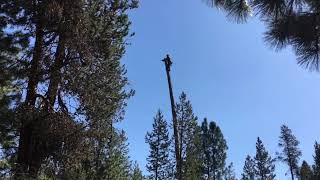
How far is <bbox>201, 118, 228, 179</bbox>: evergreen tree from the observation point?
64.1 metres

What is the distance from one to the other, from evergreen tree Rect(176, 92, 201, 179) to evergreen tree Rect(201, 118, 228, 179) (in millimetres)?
21188

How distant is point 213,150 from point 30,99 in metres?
52.5

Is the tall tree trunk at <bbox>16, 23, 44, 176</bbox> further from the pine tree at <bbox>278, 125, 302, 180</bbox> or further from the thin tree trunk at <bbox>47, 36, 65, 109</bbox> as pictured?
the pine tree at <bbox>278, 125, 302, 180</bbox>

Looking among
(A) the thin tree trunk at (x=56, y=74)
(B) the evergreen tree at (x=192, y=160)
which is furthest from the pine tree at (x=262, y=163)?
(A) the thin tree trunk at (x=56, y=74)

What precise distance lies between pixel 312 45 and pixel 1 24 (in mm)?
10239

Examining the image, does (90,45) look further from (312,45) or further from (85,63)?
(312,45)

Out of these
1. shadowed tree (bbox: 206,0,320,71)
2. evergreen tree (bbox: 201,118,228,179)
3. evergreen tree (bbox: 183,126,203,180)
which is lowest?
shadowed tree (bbox: 206,0,320,71)

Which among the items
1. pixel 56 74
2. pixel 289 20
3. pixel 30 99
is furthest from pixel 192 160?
pixel 289 20

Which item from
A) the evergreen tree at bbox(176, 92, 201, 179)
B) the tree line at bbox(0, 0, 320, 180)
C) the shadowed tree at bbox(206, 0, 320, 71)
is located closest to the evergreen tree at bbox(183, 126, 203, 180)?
the evergreen tree at bbox(176, 92, 201, 179)

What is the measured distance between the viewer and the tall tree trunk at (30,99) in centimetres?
1360

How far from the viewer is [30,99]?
14.2 m

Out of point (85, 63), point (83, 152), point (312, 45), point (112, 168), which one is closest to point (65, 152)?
point (83, 152)

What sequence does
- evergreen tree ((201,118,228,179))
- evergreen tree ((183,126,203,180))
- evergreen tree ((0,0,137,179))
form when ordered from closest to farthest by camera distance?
evergreen tree ((0,0,137,179))
evergreen tree ((183,126,203,180))
evergreen tree ((201,118,228,179))

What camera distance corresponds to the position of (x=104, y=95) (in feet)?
47.5
